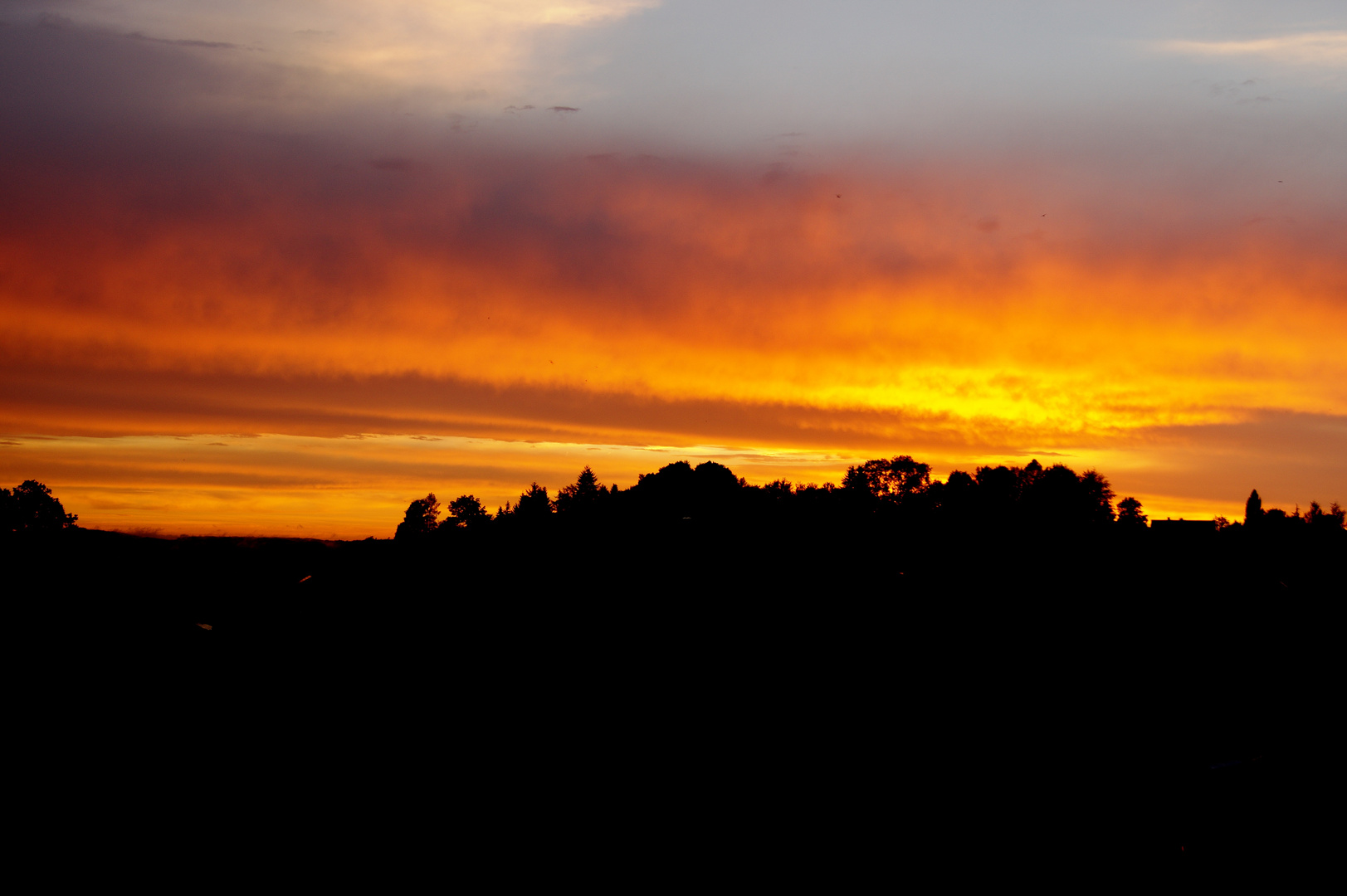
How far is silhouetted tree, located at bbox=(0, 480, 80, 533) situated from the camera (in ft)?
567

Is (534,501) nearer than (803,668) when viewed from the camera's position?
No

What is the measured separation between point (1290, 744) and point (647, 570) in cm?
1915

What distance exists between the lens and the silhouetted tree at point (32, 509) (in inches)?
6801

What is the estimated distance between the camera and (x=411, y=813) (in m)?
21.8

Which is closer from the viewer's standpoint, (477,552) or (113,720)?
(113,720)

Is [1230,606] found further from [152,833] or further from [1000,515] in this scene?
[1000,515]

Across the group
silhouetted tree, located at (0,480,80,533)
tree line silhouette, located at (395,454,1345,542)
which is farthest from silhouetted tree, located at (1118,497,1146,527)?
silhouetted tree, located at (0,480,80,533)

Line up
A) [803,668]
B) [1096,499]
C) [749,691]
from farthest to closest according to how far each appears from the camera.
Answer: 1. [1096,499]
2. [803,668]
3. [749,691]

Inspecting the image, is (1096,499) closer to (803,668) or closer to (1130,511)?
(1130,511)

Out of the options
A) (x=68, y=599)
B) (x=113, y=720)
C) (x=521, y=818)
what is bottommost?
(x=521, y=818)

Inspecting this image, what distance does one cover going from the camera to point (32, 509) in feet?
584

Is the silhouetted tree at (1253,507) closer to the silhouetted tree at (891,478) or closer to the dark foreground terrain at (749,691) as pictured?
the silhouetted tree at (891,478)

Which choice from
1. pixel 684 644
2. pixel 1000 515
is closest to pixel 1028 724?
pixel 684 644

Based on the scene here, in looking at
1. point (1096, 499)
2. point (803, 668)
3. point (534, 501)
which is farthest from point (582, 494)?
point (803, 668)
